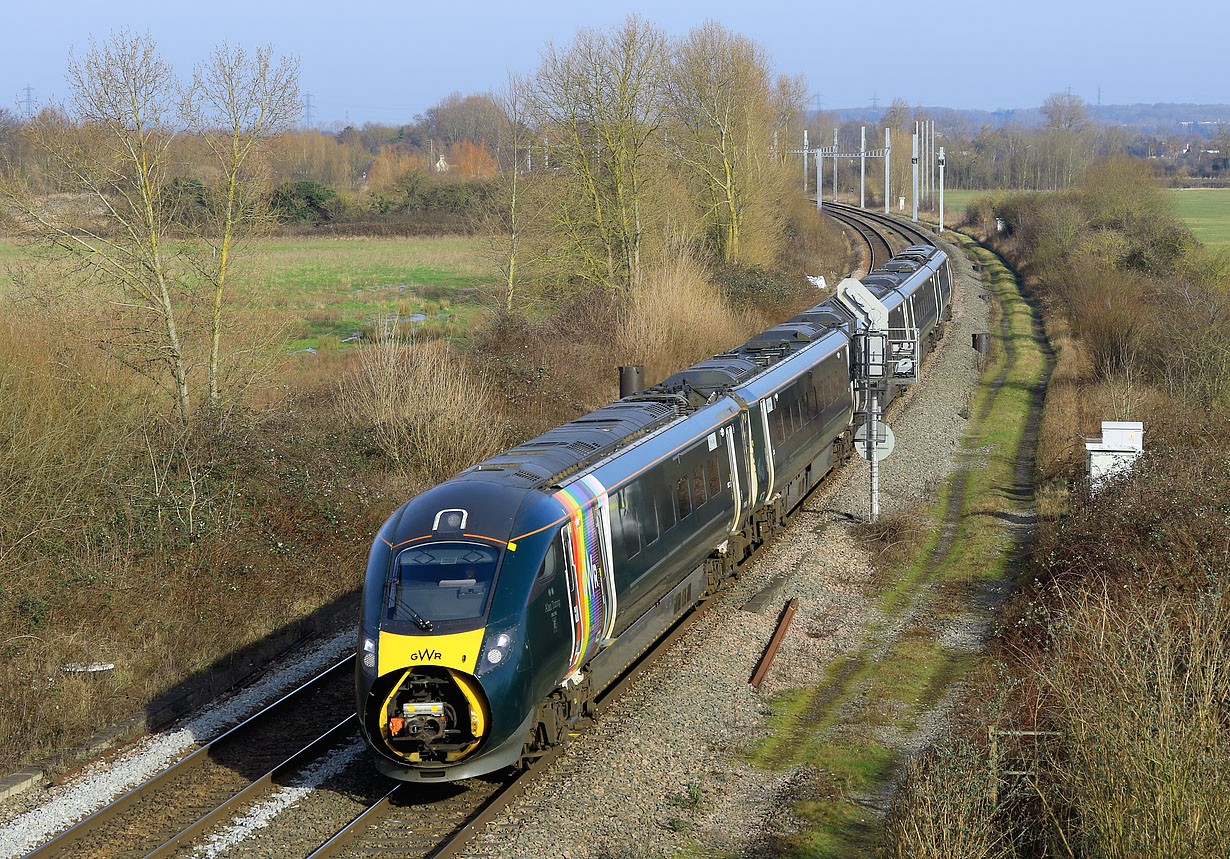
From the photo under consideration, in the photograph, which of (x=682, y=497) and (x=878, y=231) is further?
(x=878, y=231)

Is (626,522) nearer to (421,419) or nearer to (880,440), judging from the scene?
(880,440)

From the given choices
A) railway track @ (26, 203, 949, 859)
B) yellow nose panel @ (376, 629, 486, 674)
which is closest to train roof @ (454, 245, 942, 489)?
yellow nose panel @ (376, 629, 486, 674)

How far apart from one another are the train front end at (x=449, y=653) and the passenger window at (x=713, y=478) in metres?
4.75

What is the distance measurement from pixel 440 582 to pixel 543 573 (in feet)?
3.05

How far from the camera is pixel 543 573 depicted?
10.1m

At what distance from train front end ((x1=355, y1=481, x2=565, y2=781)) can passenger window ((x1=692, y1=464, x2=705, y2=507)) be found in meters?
4.15

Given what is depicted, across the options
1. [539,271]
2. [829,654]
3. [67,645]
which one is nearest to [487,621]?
[829,654]

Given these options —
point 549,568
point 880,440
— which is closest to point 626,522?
point 549,568

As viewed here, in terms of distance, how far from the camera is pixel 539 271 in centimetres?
3456

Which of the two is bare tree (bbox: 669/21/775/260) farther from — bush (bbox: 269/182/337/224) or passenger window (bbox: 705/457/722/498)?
bush (bbox: 269/182/337/224)

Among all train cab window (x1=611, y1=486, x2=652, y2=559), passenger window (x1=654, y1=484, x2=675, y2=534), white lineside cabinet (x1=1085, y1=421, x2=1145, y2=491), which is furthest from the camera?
white lineside cabinet (x1=1085, y1=421, x2=1145, y2=491)

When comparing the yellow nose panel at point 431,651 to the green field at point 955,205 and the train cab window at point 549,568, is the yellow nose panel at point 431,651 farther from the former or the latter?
the green field at point 955,205

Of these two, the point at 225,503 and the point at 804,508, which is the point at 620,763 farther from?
the point at 804,508

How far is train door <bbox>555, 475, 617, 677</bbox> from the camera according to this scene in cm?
1059
